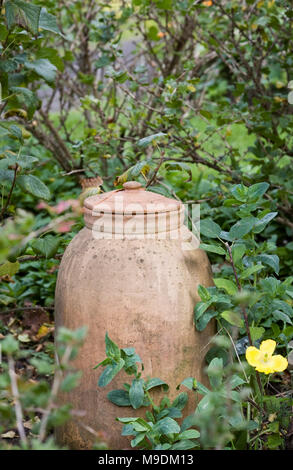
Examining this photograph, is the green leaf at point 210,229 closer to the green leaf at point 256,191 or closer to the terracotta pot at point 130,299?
the terracotta pot at point 130,299

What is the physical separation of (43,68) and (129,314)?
3.74 feet

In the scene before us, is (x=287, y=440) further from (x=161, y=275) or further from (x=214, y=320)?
(x=161, y=275)

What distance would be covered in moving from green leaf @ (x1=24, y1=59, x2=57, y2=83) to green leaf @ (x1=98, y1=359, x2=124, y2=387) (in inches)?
48.8

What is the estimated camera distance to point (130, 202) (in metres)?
1.98

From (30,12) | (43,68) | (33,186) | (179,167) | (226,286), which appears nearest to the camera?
(226,286)

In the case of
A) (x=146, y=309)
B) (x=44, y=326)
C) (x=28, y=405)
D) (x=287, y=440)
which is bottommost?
(x=44, y=326)

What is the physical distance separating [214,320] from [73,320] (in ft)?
1.58

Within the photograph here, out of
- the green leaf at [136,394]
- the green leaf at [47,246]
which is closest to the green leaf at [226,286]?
the green leaf at [136,394]

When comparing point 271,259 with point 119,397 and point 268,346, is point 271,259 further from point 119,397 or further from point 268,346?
point 119,397

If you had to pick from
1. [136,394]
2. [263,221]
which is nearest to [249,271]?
[263,221]

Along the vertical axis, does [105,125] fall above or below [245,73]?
below

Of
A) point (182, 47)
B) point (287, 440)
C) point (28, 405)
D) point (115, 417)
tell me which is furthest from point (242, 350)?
point (182, 47)

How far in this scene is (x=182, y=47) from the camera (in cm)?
391

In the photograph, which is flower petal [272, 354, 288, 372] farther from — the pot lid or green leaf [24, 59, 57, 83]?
green leaf [24, 59, 57, 83]
